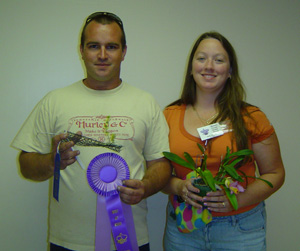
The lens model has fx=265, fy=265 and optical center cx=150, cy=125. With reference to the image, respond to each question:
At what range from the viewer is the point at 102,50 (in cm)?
124

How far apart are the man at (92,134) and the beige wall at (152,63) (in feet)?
1.74

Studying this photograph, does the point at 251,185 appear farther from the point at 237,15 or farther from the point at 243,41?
the point at 237,15

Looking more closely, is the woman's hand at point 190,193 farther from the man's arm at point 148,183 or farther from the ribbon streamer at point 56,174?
the ribbon streamer at point 56,174

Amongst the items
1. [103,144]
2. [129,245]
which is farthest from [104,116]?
[129,245]

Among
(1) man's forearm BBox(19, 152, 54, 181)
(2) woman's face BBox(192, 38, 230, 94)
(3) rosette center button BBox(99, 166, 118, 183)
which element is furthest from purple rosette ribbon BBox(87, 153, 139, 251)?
(2) woman's face BBox(192, 38, 230, 94)

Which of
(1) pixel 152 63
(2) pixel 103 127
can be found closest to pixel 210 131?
(2) pixel 103 127

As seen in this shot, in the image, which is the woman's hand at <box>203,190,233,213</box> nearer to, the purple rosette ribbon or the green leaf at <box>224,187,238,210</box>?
the green leaf at <box>224,187,238,210</box>

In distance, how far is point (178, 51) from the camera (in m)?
1.89

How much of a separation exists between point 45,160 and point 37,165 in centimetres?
5

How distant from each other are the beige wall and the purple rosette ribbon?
2.48 feet

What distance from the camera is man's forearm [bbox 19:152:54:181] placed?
47.4 inches

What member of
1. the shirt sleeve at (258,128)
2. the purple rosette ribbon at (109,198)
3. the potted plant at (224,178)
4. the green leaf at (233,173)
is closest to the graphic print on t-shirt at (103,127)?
the purple rosette ribbon at (109,198)

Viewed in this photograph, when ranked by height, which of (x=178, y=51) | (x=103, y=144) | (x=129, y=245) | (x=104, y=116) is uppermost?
(x=178, y=51)

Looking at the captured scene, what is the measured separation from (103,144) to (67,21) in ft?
3.32
